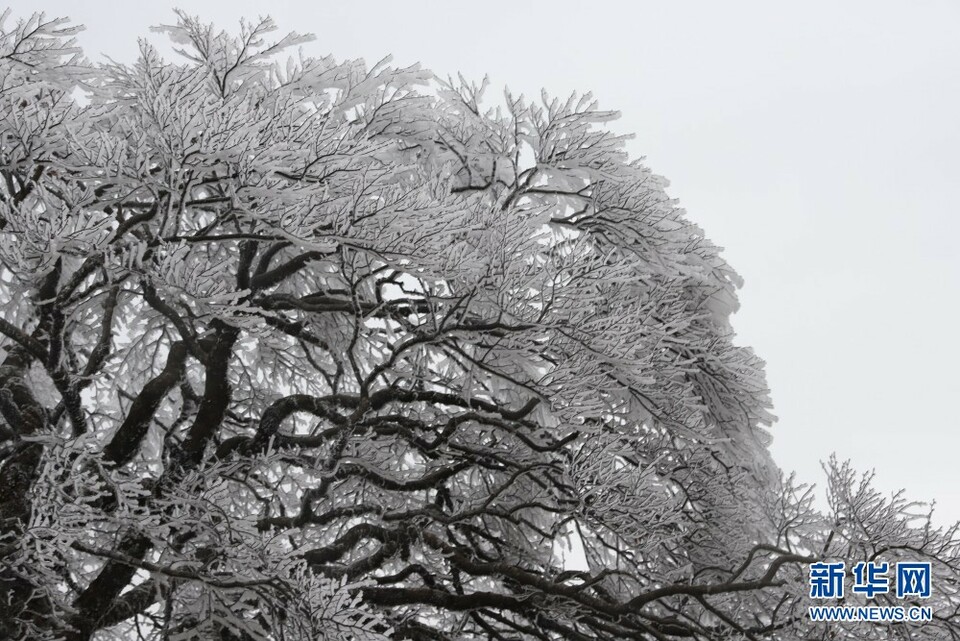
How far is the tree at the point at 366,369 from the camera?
6.06 m

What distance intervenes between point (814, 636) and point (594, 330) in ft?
9.33

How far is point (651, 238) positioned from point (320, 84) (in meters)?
3.20

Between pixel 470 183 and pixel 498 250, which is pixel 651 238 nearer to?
pixel 470 183

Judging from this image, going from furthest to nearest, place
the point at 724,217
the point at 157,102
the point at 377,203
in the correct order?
1. the point at 724,217
2. the point at 377,203
3. the point at 157,102

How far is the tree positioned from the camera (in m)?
6.06

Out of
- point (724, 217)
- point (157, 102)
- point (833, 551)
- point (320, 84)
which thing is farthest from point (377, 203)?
point (724, 217)

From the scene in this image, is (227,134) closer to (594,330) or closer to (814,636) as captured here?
(594,330)

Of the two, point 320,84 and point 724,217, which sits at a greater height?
point 724,217

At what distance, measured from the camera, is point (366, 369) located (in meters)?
9.93

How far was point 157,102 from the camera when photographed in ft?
18.5

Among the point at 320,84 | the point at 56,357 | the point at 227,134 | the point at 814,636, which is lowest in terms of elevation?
the point at 814,636

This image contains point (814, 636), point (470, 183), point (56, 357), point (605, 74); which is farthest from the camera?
point (605, 74)

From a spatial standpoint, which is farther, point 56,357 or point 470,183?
point 470,183

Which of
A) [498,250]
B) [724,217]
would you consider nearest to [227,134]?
[498,250]
